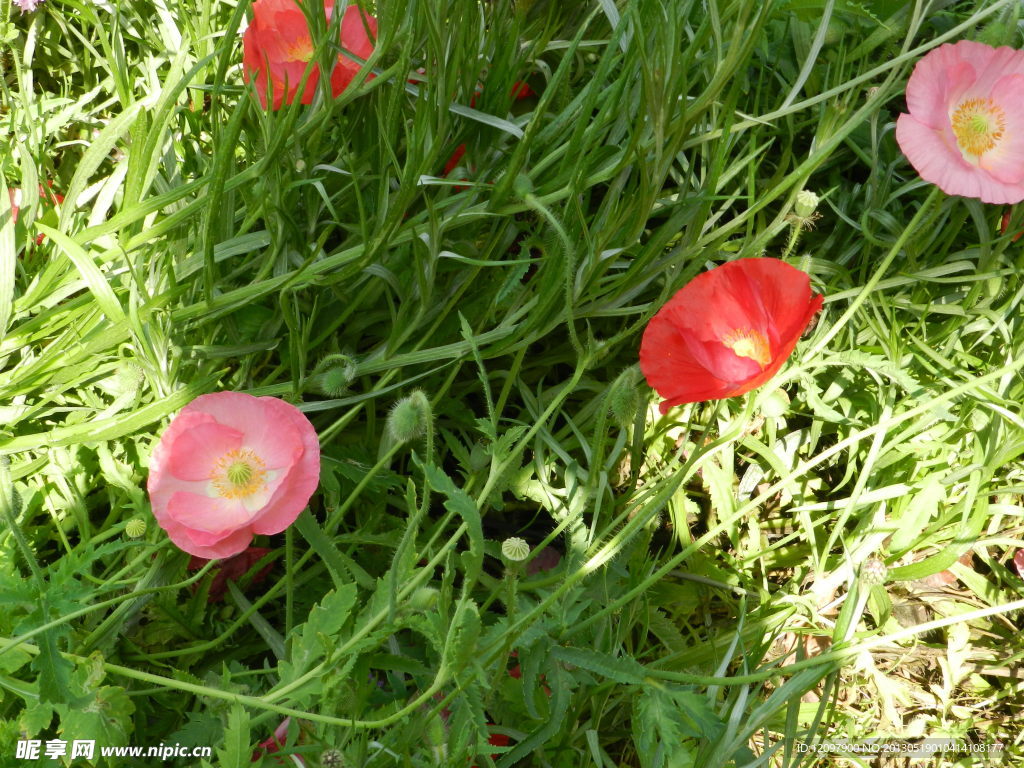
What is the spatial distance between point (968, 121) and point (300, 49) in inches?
30.4

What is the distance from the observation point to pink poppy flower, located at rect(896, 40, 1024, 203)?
38.1 inches

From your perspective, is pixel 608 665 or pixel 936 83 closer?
pixel 608 665

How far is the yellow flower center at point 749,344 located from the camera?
0.90 meters

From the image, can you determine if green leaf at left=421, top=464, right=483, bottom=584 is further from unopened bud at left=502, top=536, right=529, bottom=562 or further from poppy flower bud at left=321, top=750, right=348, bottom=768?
poppy flower bud at left=321, top=750, right=348, bottom=768

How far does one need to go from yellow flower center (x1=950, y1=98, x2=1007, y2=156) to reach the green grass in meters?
0.08

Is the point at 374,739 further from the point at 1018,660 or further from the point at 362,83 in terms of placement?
the point at 1018,660

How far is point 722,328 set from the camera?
90cm

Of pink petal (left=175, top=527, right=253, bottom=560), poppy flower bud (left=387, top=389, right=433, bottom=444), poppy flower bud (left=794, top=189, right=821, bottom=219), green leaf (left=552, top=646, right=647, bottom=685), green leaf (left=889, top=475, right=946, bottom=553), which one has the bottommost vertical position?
green leaf (left=889, top=475, right=946, bottom=553)

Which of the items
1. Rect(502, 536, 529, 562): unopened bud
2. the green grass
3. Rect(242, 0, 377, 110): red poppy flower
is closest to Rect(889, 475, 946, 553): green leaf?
the green grass

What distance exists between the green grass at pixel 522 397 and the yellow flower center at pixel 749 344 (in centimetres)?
5

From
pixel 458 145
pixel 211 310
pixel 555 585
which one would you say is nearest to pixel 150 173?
pixel 211 310

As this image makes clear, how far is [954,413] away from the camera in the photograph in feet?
3.68

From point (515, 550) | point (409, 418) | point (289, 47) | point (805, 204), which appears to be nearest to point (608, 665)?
point (515, 550)

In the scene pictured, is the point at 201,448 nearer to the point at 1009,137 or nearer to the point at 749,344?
the point at 749,344
